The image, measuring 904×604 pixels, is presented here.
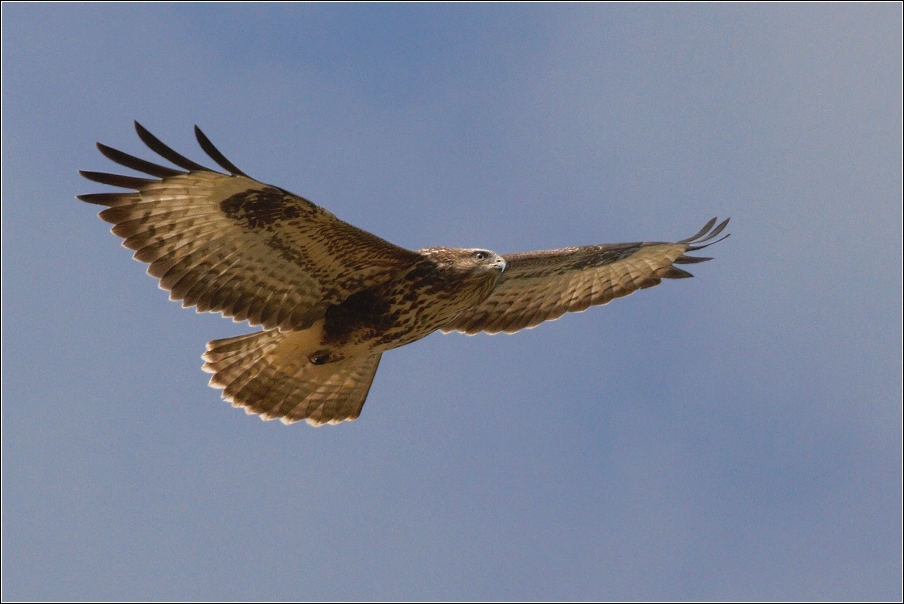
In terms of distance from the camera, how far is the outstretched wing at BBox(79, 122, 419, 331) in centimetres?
1023

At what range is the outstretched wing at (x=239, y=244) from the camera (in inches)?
403

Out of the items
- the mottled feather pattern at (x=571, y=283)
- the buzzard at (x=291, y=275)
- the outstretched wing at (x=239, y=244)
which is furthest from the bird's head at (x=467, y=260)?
the mottled feather pattern at (x=571, y=283)

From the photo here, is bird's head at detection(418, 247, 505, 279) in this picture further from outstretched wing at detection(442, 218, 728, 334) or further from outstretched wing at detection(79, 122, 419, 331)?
outstretched wing at detection(442, 218, 728, 334)

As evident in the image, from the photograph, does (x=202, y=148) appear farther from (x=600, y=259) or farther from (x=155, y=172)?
(x=600, y=259)

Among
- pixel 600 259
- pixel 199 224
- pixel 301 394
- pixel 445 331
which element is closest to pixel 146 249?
pixel 199 224

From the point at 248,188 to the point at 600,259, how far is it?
373 centimetres

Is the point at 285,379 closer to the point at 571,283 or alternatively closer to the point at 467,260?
the point at 467,260

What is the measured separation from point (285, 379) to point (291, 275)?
130 centimetres

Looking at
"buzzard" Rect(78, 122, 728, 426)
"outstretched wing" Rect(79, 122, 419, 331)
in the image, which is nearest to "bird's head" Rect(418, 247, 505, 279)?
"buzzard" Rect(78, 122, 728, 426)

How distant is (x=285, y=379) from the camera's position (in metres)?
11.9

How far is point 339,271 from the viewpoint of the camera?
10.9m

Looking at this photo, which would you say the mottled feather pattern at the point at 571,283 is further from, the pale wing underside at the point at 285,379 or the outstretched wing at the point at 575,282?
the pale wing underside at the point at 285,379

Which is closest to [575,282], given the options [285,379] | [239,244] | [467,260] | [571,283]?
[571,283]

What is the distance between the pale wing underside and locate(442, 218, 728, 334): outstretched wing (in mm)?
1069
